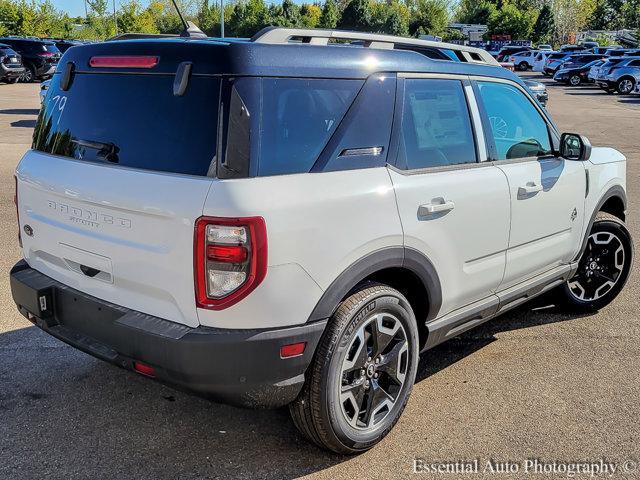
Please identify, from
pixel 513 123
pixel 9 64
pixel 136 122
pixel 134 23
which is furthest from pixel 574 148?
pixel 134 23

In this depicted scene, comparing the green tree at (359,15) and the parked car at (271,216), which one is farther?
the green tree at (359,15)

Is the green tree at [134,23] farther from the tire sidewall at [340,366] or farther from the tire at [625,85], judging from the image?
the tire sidewall at [340,366]

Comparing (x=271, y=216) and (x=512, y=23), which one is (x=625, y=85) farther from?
(x=512, y=23)

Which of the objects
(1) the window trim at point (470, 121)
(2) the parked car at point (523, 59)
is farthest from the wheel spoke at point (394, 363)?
(2) the parked car at point (523, 59)

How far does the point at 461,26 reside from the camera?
225 ft

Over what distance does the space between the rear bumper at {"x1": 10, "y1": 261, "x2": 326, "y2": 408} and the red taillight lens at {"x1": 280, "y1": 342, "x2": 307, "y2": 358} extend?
0.02 m

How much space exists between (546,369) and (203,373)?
243cm

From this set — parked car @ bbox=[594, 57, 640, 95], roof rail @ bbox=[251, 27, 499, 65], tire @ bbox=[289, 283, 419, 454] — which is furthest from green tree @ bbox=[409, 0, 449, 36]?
tire @ bbox=[289, 283, 419, 454]

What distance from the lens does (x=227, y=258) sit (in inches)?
101

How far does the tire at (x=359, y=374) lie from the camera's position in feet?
9.48

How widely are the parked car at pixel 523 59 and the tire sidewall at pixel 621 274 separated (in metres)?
45.8

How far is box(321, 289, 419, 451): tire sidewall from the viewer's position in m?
2.90

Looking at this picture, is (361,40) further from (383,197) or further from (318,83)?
(383,197)

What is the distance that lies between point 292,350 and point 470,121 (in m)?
1.79
